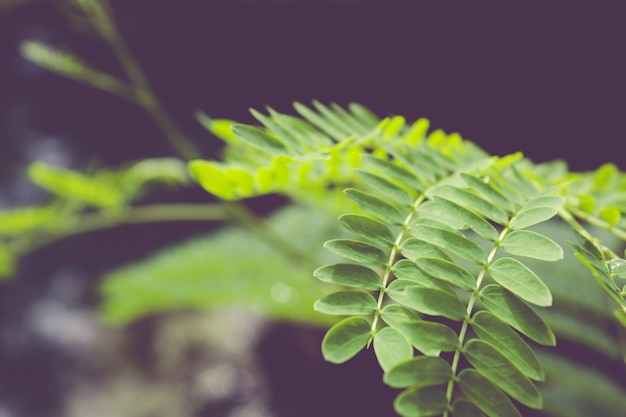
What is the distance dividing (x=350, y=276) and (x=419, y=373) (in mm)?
146

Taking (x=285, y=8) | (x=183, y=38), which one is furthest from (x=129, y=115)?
(x=285, y=8)

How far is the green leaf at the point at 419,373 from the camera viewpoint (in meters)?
0.49

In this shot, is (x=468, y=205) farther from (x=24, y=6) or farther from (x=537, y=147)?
(x=24, y=6)

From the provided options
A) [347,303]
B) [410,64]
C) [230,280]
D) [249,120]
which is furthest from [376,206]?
[249,120]

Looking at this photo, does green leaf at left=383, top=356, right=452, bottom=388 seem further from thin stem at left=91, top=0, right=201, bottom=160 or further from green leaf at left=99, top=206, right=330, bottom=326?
green leaf at left=99, top=206, right=330, bottom=326

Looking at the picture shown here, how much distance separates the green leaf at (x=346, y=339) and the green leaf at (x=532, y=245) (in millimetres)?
229

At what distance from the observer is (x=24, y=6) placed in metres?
4.97

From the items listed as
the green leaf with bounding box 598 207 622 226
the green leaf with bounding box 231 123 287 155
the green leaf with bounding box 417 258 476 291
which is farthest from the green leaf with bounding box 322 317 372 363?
the green leaf with bounding box 598 207 622 226

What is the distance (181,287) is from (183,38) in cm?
312

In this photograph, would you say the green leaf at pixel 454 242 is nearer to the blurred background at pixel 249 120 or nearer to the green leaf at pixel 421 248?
the green leaf at pixel 421 248

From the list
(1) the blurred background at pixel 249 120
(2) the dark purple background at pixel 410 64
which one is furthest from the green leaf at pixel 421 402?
(2) the dark purple background at pixel 410 64

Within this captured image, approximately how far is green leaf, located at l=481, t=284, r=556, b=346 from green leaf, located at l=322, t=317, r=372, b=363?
0.15 meters

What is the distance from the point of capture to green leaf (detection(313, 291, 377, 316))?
0.57 m

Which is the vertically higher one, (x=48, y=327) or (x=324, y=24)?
(x=324, y=24)
